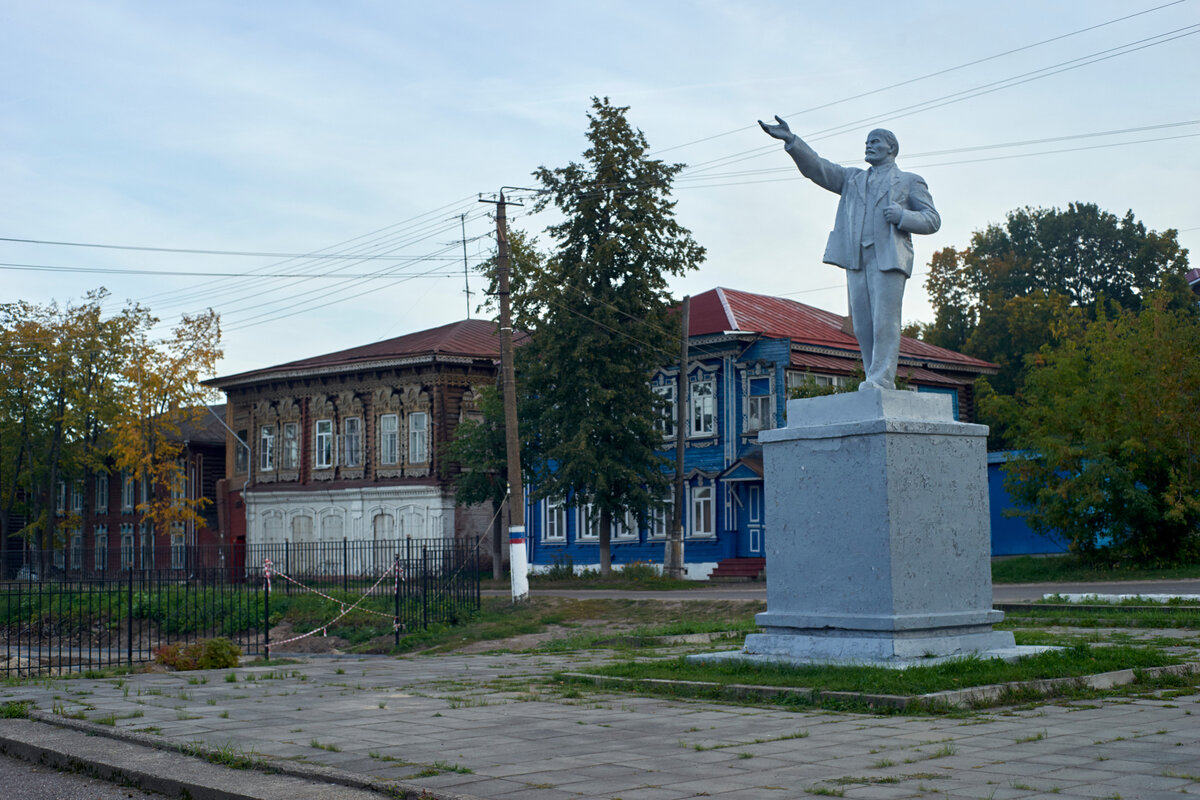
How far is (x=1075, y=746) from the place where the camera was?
7.22 m

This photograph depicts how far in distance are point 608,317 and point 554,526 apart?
12.7 metres

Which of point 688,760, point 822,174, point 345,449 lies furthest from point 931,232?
point 345,449

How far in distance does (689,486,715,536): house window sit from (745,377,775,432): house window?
271 centimetres

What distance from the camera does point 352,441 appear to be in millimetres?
49156

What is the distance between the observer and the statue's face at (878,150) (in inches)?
461

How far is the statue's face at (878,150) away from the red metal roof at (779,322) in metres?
28.0

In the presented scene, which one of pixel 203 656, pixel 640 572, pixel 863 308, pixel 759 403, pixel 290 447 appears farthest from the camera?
pixel 290 447

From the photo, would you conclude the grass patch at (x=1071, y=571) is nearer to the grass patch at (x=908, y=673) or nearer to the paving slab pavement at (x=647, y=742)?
the grass patch at (x=908, y=673)

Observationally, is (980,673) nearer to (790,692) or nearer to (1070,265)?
(790,692)

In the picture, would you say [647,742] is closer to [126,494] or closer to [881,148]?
[881,148]

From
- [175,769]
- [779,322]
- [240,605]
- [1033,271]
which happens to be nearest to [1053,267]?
[1033,271]

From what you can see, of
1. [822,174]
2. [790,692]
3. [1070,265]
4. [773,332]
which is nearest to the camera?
[790,692]

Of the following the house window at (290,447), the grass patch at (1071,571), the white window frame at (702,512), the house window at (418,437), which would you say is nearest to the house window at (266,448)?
the house window at (290,447)

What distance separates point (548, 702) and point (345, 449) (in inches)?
1584
